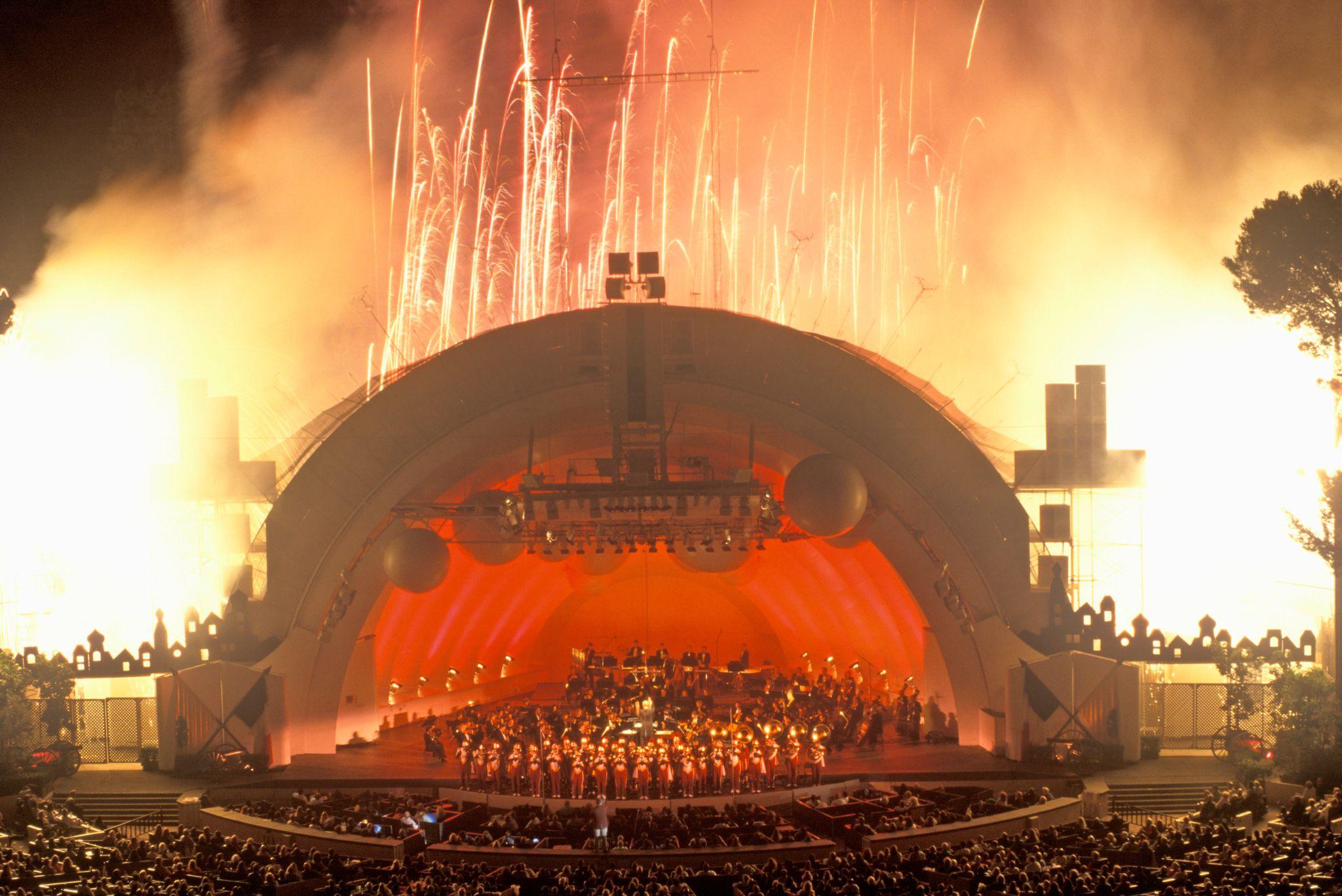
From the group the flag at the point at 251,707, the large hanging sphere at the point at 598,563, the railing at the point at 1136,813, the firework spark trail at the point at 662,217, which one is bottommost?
the railing at the point at 1136,813

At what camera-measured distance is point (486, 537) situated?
28.3 m

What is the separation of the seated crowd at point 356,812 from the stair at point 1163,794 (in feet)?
41.8

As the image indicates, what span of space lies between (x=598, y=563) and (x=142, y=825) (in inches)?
545

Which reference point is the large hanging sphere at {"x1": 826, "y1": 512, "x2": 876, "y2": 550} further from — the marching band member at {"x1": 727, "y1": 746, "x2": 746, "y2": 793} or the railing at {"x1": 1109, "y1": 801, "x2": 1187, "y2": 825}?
the railing at {"x1": 1109, "y1": 801, "x2": 1187, "y2": 825}

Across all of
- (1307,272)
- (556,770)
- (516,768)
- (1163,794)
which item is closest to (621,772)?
(556,770)

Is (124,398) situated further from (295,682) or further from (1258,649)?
(1258,649)

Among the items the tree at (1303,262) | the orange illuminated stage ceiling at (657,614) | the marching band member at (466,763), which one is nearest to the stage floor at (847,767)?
→ the marching band member at (466,763)

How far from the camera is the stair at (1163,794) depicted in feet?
78.2

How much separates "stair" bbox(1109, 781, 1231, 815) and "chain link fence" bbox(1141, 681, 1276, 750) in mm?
2546

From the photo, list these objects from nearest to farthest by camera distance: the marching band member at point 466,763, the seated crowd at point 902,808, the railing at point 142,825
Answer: the seated crowd at point 902,808, the railing at point 142,825, the marching band member at point 466,763

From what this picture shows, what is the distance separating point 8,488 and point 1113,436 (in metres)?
34.5

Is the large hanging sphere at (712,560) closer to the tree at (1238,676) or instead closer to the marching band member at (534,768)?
the marching band member at (534,768)

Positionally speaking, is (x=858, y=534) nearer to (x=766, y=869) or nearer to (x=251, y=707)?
(x=766, y=869)

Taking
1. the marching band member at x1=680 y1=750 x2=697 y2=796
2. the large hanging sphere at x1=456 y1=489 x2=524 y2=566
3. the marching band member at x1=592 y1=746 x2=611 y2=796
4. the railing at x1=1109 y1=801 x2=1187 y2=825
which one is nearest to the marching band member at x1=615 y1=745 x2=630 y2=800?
the marching band member at x1=592 y1=746 x2=611 y2=796
